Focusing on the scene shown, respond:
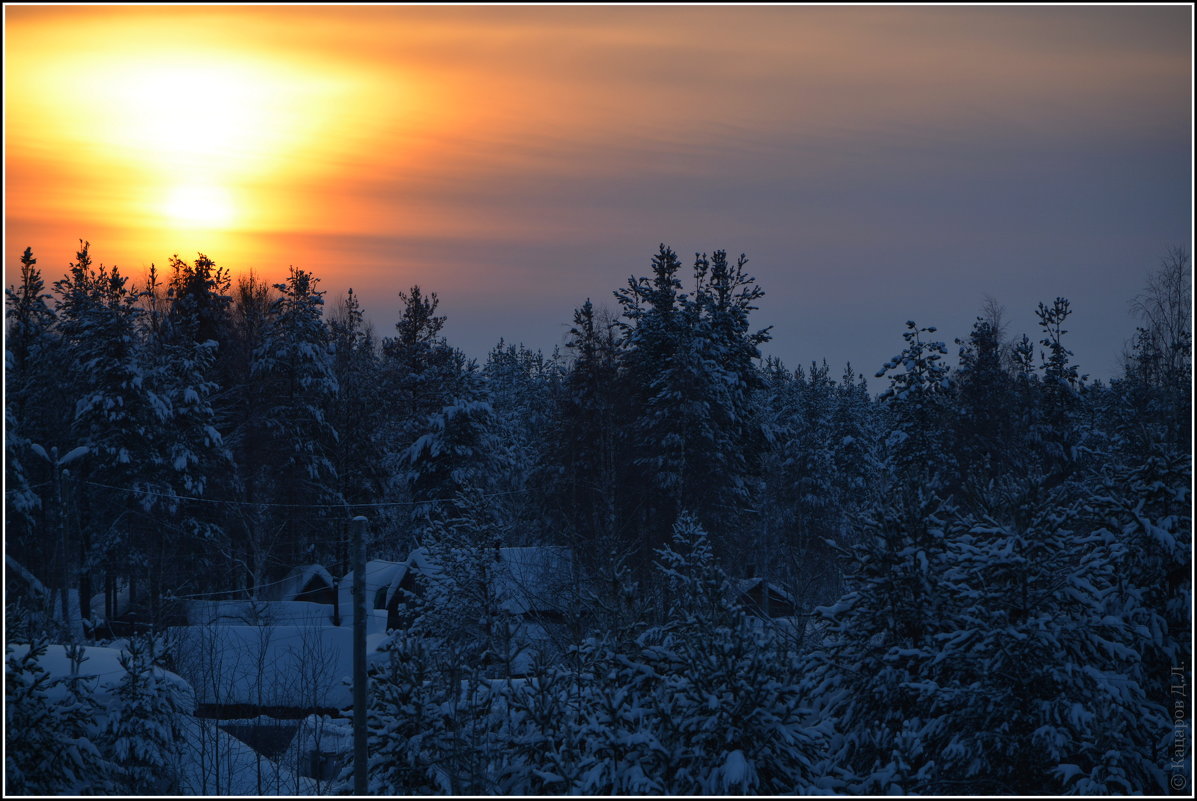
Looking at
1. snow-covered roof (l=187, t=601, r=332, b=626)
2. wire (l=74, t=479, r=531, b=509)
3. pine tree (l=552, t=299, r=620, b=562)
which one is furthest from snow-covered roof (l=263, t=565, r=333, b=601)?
pine tree (l=552, t=299, r=620, b=562)

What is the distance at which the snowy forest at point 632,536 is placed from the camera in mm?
13617

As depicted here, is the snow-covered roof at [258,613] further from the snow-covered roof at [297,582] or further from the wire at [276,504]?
the wire at [276,504]

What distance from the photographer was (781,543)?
62.5 metres

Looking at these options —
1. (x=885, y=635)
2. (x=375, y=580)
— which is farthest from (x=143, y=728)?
(x=375, y=580)

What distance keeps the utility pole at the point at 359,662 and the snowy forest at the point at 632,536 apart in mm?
1752

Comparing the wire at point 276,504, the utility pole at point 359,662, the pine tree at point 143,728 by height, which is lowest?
the pine tree at point 143,728

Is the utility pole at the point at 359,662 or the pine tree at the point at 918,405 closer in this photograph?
the utility pole at the point at 359,662

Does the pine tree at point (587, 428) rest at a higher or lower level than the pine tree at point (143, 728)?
higher

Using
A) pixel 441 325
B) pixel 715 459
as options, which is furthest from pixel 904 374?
pixel 441 325

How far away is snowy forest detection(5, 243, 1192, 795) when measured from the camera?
44.7ft

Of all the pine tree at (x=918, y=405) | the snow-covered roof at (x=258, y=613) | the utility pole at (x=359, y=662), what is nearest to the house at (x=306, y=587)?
the snow-covered roof at (x=258, y=613)

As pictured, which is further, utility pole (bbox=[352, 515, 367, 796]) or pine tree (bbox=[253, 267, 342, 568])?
pine tree (bbox=[253, 267, 342, 568])

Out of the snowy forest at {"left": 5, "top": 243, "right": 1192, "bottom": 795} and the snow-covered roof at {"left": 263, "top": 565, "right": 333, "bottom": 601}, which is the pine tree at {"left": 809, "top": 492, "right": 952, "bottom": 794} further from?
the snow-covered roof at {"left": 263, "top": 565, "right": 333, "bottom": 601}

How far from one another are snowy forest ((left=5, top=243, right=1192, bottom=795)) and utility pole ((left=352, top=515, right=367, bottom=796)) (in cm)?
175
